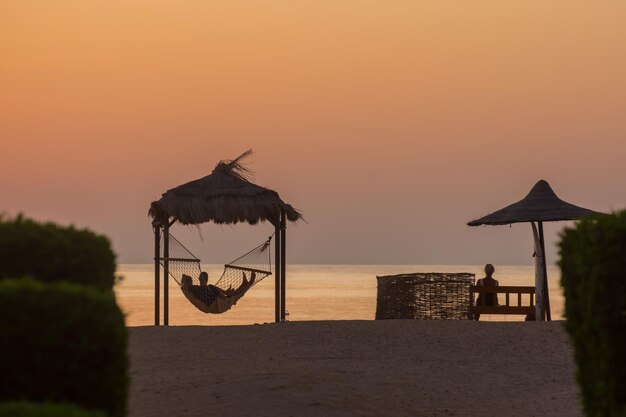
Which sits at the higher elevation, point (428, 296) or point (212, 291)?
A: point (212, 291)

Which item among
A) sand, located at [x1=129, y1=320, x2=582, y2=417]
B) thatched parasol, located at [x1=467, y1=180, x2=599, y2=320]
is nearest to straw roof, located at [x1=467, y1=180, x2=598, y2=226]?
thatched parasol, located at [x1=467, y1=180, x2=599, y2=320]

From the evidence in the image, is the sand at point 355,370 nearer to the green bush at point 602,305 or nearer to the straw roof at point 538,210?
the green bush at point 602,305

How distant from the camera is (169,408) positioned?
46.2ft

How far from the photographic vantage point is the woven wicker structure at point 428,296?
26844 mm

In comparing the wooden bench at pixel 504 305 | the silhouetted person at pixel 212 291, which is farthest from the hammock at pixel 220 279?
the wooden bench at pixel 504 305

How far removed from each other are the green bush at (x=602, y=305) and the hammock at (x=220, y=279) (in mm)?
16066

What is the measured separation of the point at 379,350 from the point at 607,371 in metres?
8.60

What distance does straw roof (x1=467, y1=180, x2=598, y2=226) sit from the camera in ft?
86.4

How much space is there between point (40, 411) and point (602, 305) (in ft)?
17.1

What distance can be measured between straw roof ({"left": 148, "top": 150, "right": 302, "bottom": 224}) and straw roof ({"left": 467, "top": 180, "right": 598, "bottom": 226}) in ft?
15.5

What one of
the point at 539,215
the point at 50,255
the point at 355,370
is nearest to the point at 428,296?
the point at 539,215

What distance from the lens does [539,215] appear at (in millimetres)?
26406

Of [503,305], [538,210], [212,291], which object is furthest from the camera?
[212,291]

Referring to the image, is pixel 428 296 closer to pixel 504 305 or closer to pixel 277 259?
pixel 504 305
